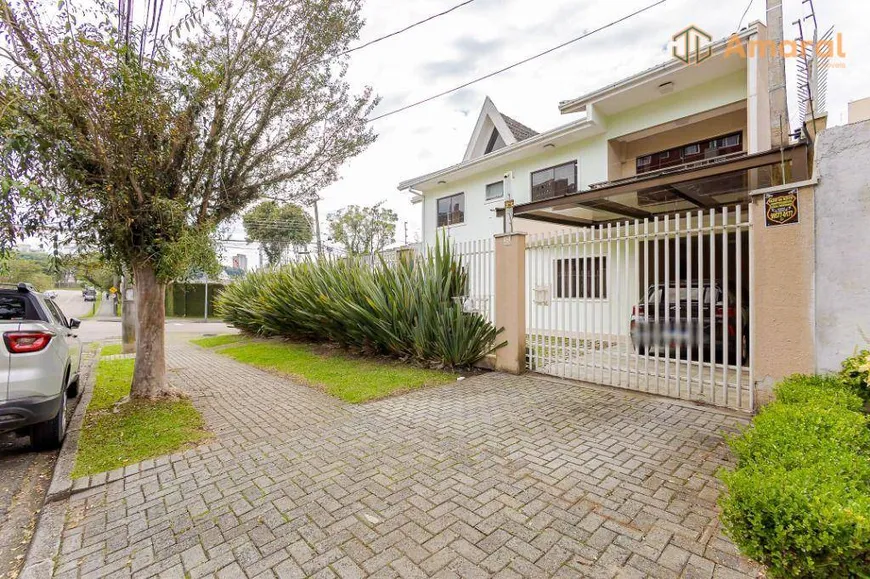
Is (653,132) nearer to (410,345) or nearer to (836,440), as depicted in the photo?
(410,345)

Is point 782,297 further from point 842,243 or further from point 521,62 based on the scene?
point 521,62

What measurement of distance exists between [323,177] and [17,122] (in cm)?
380

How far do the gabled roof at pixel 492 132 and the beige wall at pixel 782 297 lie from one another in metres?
11.6

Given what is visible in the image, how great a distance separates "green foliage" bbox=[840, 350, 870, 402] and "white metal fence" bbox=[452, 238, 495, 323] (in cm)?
434

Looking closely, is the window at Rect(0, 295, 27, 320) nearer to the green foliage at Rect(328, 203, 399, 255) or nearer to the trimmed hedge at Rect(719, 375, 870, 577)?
the trimmed hedge at Rect(719, 375, 870, 577)

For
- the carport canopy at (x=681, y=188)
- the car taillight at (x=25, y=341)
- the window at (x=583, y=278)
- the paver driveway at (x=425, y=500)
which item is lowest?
the paver driveway at (x=425, y=500)

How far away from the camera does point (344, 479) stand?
3.14 metres

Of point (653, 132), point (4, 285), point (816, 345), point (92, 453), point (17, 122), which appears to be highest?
point (653, 132)

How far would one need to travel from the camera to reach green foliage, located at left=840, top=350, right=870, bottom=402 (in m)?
3.36

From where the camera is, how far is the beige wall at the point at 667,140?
9383mm

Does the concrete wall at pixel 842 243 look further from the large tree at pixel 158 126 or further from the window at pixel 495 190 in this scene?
the window at pixel 495 190

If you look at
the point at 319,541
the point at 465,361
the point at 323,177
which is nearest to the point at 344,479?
the point at 319,541

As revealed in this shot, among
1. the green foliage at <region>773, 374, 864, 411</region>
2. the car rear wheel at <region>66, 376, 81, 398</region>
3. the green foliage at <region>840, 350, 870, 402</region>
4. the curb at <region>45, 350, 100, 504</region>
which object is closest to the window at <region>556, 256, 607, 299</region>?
the green foliage at <region>773, 374, 864, 411</region>

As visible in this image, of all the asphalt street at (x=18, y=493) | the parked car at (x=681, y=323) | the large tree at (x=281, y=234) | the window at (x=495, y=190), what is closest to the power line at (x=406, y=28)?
the parked car at (x=681, y=323)
